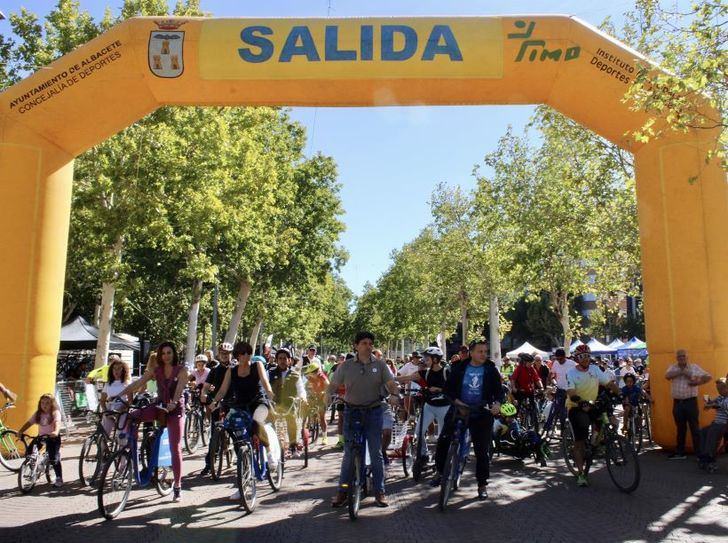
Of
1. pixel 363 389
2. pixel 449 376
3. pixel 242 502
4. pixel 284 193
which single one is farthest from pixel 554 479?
pixel 284 193

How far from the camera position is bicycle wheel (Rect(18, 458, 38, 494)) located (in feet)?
28.0

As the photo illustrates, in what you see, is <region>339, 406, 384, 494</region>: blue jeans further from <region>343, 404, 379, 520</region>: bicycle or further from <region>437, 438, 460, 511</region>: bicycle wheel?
<region>437, 438, 460, 511</region>: bicycle wheel

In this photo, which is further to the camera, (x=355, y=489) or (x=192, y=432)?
(x=192, y=432)

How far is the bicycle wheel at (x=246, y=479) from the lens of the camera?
282 inches

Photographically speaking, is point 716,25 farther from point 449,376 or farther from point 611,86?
point 449,376

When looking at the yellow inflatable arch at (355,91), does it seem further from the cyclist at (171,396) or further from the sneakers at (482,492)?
the sneakers at (482,492)

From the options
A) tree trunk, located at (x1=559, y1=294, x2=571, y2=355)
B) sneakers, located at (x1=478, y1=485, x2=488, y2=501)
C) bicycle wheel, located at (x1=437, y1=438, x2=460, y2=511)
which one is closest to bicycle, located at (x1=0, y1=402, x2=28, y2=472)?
bicycle wheel, located at (x1=437, y1=438, x2=460, y2=511)

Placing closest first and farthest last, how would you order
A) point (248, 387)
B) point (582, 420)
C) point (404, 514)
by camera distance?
1. point (404, 514)
2. point (248, 387)
3. point (582, 420)

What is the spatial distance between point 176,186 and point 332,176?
18341mm

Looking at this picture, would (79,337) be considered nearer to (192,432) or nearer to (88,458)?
(192,432)

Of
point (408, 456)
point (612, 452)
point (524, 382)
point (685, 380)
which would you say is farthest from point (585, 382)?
point (524, 382)

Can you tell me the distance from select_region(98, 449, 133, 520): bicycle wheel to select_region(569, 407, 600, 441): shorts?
17.2ft

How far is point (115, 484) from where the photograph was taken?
281 inches

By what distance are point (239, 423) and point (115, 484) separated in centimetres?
137
